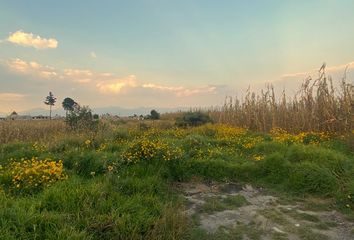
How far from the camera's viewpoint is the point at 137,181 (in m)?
6.10

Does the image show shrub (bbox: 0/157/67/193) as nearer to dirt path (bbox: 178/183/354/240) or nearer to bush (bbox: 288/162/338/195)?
dirt path (bbox: 178/183/354/240)

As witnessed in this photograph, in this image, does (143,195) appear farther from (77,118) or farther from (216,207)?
(77,118)

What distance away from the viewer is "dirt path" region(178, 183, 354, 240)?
4.98m

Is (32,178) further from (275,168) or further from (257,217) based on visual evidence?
(275,168)

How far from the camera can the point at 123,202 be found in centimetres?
511

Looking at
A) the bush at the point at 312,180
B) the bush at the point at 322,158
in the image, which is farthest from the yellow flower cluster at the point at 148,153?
the bush at the point at 322,158

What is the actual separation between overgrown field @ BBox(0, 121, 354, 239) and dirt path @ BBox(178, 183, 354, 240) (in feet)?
0.84

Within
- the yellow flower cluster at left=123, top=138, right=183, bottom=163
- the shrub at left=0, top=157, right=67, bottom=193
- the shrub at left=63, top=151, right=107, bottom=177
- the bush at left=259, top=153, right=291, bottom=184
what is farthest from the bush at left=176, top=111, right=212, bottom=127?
the shrub at left=0, top=157, right=67, bottom=193

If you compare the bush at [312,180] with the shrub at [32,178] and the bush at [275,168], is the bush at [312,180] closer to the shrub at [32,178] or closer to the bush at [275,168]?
the bush at [275,168]

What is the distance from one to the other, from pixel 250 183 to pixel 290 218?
192cm

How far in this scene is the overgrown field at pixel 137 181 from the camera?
443cm

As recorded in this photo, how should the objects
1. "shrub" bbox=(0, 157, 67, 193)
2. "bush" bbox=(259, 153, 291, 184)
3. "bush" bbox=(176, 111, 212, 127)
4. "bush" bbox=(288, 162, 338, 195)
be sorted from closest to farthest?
1. "shrub" bbox=(0, 157, 67, 193)
2. "bush" bbox=(288, 162, 338, 195)
3. "bush" bbox=(259, 153, 291, 184)
4. "bush" bbox=(176, 111, 212, 127)

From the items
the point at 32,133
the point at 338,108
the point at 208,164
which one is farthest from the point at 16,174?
the point at 32,133

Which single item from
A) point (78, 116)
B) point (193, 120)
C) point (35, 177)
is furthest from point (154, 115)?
point (35, 177)
